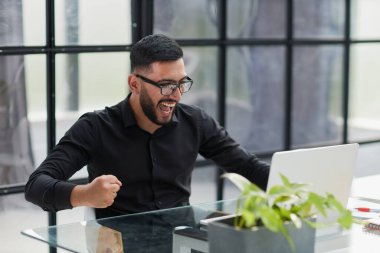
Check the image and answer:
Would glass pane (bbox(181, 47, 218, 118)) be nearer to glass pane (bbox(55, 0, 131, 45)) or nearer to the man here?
glass pane (bbox(55, 0, 131, 45))

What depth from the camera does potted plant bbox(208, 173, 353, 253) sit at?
6.21 ft

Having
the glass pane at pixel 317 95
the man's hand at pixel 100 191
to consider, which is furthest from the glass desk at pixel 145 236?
the glass pane at pixel 317 95

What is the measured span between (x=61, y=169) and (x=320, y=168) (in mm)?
919

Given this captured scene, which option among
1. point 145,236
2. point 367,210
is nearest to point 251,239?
point 145,236

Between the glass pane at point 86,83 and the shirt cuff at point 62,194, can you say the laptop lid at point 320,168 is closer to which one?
the shirt cuff at point 62,194

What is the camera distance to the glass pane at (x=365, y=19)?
18.0 feet

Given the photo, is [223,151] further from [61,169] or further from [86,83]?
[86,83]

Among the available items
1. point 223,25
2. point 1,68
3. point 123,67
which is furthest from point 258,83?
point 1,68

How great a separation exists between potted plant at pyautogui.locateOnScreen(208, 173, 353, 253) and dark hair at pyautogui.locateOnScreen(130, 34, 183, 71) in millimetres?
1093

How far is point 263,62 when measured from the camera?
16.5 ft

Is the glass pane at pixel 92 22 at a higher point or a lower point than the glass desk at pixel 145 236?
higher

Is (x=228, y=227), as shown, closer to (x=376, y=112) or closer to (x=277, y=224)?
(x=277, y=224)

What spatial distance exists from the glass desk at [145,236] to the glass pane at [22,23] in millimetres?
1405

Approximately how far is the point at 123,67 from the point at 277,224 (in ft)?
8.31
